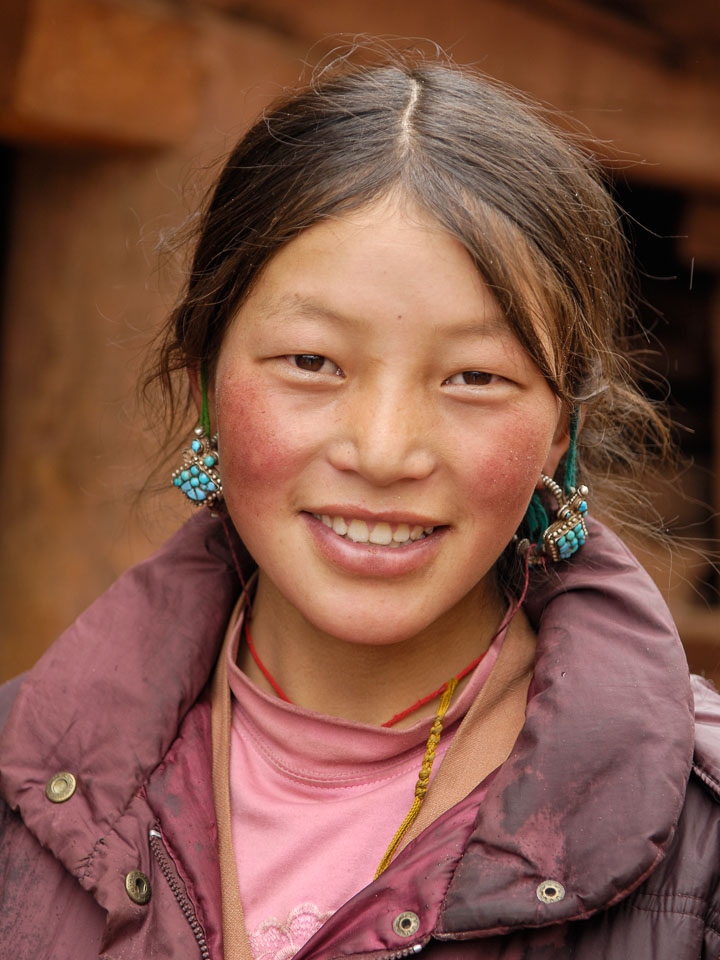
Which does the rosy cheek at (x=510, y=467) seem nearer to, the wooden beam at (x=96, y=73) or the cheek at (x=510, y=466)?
the cheek at (x=510, y=466)

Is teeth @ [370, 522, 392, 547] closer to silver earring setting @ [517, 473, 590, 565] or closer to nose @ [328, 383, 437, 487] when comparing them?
nose @ [328, 383, 437, 487]

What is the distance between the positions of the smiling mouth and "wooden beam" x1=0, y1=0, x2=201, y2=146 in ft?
5.66

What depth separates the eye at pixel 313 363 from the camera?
4.93 ft

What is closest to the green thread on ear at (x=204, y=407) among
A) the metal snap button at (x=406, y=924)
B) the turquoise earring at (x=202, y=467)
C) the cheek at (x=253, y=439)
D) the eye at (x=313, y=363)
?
the turquoise earring at (x=202, y=467)

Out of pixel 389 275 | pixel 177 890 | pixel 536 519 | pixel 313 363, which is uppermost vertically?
pixel 389 275

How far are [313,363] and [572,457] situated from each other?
44 centimetres

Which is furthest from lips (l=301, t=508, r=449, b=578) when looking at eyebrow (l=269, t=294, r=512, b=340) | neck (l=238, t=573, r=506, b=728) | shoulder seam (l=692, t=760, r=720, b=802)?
shoulder seam (l=692, t=760, r=720, b=802)

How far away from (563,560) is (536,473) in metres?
0.18

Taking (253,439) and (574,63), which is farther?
(574,63)

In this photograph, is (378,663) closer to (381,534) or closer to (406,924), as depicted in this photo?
(381,534)

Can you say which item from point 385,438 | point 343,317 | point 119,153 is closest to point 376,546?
point 385,438

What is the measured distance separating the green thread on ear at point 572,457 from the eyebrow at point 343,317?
0.26 m

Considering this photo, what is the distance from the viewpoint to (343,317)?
1457 millimetres

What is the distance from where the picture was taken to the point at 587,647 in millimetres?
1514
